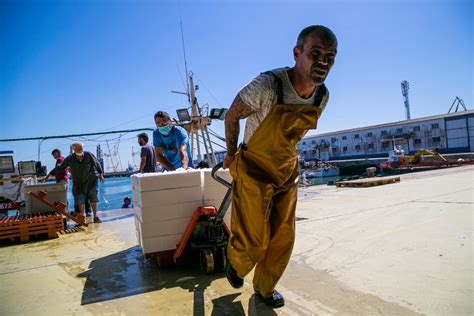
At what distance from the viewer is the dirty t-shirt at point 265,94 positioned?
1.91 m

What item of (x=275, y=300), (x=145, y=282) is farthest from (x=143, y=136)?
(x=275, y=300)

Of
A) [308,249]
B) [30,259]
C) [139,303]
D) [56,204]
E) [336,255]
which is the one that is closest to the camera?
[139,303]

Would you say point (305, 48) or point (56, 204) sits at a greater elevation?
point (305, 48)

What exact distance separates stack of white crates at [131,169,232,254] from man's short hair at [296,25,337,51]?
135 cm

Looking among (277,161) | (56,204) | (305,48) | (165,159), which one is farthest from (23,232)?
(305,48)

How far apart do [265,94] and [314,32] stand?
0.50 m

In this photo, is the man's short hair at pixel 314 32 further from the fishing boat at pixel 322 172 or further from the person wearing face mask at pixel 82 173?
the fishing boat at pixel 322 172

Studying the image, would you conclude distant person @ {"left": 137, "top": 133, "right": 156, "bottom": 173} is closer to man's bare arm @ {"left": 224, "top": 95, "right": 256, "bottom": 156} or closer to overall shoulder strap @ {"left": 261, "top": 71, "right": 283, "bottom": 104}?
man's bare arm @ {"left": 224, "top": 95, "right": 256, "bottom": 156}

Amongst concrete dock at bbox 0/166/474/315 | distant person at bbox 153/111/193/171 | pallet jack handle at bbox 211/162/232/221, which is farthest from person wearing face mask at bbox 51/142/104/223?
pallet jack handle at bbox 211/162/232/221

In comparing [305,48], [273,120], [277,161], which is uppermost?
[305,48]

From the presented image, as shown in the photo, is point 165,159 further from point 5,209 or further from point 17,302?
point 5,209

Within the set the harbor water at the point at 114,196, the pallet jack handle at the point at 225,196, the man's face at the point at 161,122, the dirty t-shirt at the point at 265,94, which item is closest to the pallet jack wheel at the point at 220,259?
the pallet jack handle at the point at 225,196

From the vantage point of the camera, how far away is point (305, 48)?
75.2 inches

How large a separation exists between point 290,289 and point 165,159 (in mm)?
3048
